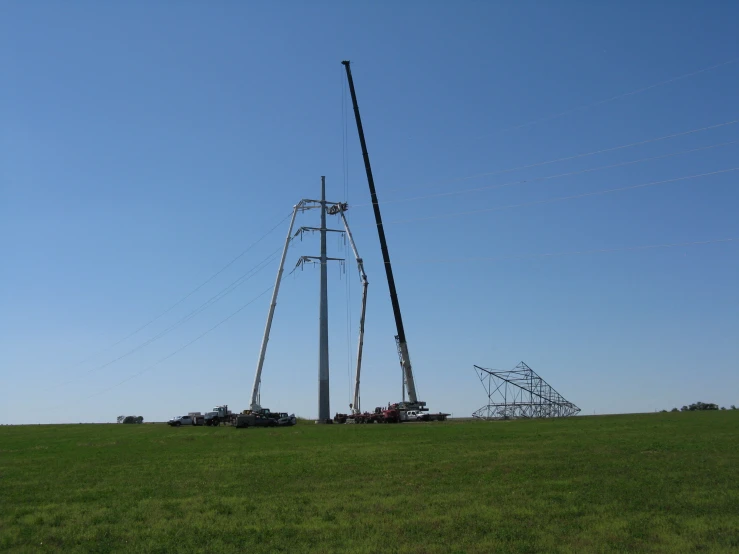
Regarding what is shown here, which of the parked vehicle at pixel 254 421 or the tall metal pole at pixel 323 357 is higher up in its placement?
the tall metal pole at pixel 323 357

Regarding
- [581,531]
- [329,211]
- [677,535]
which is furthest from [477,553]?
[329,211]

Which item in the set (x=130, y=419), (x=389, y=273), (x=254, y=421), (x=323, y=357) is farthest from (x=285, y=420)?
(x=130, y=419)

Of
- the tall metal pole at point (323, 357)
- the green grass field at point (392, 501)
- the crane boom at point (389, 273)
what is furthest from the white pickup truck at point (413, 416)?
the green grass field at point (392, 501)

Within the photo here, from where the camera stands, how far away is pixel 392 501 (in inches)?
779

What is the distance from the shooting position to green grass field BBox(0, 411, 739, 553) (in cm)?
1575

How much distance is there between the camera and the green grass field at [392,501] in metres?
15.8

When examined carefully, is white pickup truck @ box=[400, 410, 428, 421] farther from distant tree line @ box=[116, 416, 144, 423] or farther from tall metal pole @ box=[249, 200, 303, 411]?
distant tree line @ box=[116, 416, 144, 423]

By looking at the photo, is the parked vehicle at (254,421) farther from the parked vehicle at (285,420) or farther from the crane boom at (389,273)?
the crane boom at (389,273)

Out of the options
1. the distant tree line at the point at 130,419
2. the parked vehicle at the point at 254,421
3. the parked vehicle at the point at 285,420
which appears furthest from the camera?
the distant tree line at the point at 130,419

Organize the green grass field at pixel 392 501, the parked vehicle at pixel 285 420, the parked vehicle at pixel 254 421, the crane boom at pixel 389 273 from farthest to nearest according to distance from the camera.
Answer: the crane boom at pixel 389 273 → the parked vehicle at pixel 285 420 → the parked vehicle at pixel 254 421 → the green grass field at pixel 392 501

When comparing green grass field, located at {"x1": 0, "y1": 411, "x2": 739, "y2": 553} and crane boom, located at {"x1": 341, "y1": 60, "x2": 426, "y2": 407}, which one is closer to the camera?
green grass field, located at {"x1": 0, "y1": 411, "x2": 739, "y2": 553}

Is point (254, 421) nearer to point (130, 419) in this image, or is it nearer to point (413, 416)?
point (413, 416)

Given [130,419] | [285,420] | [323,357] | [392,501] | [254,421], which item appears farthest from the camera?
Result: [130,419]

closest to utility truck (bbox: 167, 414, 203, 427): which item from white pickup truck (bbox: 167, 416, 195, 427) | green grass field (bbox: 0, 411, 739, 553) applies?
white pickup truck (bbox: 167, 416, 195, 427)
